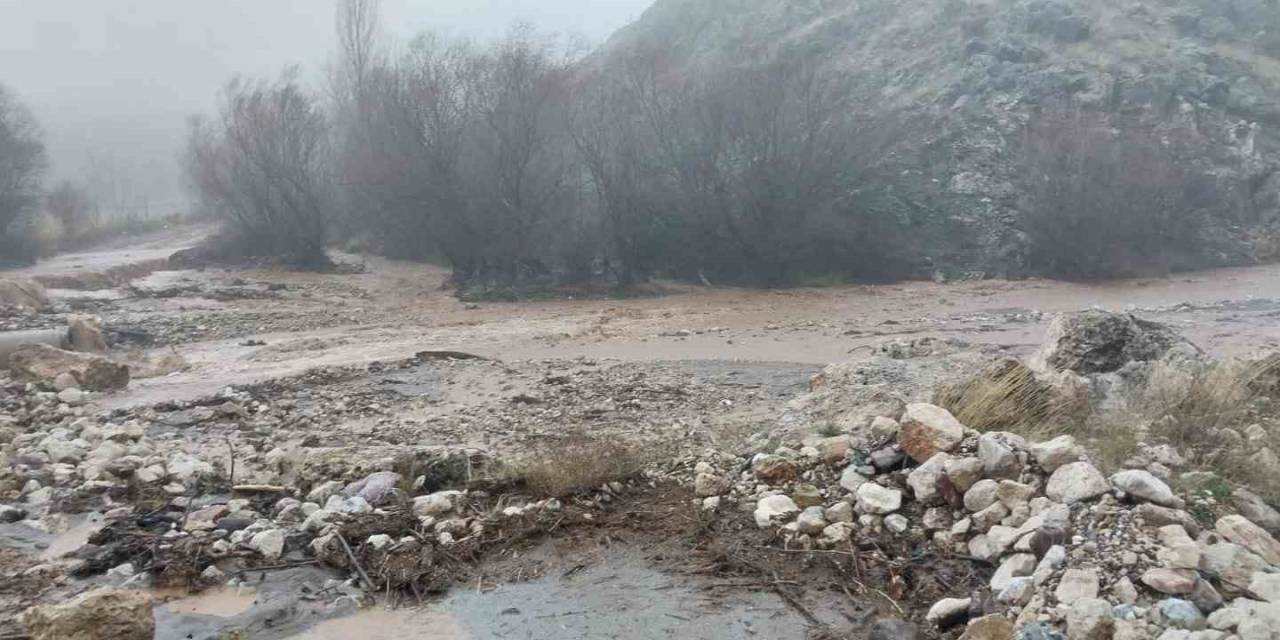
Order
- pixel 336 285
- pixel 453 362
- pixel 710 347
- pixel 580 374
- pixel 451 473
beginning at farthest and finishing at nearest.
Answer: pixel 336 285 < pixel 710 347 < pixel 453 362 < pixel 580 374 < pixel 451 473

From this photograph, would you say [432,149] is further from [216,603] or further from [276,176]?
[216,603]

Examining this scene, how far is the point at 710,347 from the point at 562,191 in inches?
535

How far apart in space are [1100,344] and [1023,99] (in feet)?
90.6

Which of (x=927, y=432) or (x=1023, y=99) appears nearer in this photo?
(x=927, y=432)

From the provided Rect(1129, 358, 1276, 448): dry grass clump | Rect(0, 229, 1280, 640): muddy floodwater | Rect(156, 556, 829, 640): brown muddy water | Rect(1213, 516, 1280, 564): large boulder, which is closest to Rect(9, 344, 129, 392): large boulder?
Rect(0, 229, 1280, 640): muddy floodwater

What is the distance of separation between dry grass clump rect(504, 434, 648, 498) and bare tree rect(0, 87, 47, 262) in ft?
113

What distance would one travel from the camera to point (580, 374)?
13680 mm

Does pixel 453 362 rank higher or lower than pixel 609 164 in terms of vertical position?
lower

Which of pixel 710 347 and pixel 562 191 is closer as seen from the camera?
pixel 710 347

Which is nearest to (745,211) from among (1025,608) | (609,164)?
(609,164)

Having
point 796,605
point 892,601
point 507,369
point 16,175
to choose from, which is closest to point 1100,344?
point 892,601

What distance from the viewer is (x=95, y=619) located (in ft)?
16.5

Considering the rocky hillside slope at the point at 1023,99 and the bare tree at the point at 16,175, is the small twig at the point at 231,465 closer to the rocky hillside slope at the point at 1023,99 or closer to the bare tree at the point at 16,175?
the rocky hillside slope at the point at 1023,99

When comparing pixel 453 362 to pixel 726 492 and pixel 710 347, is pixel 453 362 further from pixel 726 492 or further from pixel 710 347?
pixel 726 492
